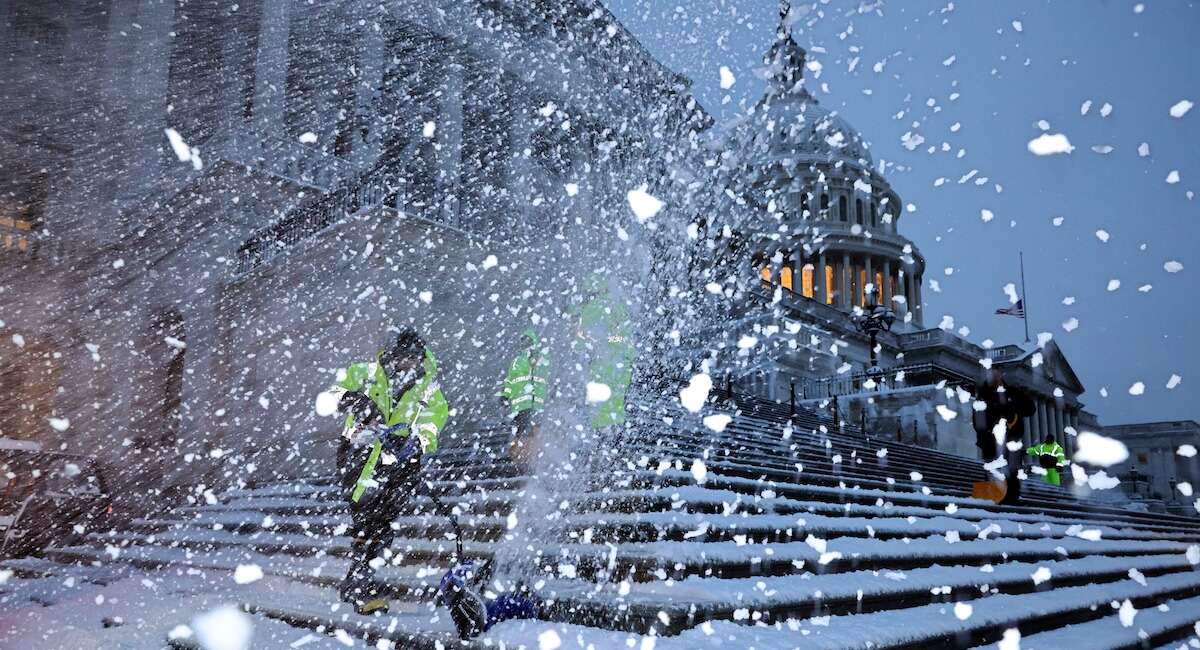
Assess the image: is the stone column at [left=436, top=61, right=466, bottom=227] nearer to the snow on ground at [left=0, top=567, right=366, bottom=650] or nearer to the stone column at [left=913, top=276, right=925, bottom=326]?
the snow on ground at [left=0, top=567, right=366, bottom=650]

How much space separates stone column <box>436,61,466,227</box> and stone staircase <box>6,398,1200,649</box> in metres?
9.07

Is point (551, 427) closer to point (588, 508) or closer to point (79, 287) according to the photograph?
point (588, 508)

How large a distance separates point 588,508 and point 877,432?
41.0 ft

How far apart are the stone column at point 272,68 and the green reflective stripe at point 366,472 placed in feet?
49.6

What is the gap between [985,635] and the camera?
461cm

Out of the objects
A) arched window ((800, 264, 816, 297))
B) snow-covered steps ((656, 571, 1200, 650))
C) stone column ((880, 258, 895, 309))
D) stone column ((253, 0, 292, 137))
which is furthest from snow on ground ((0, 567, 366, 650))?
stone column ((880, 258, 895, 309))

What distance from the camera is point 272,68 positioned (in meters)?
18.7

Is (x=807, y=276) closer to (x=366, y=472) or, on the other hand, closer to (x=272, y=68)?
(x=272, y=68)

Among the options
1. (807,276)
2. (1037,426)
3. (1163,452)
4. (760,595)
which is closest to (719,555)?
(760,595)

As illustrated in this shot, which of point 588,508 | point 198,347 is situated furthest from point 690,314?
point 588,508

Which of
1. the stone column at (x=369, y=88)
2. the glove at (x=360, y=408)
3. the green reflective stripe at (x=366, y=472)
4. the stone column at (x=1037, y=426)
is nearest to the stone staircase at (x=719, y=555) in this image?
the green reflective stripe at (x=366, y=472)

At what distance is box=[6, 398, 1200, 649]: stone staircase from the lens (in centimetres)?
407

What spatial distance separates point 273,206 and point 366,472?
1500 centimetres

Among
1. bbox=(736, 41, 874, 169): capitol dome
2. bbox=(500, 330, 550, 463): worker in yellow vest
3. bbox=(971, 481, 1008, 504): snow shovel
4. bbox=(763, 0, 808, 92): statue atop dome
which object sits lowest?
bbox=(971, 481, 1008, 504): snow shovel
